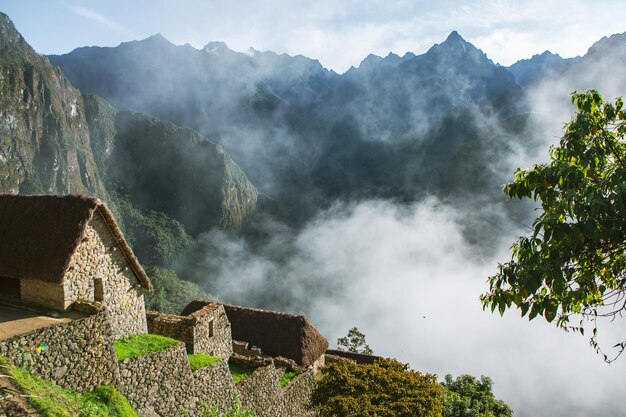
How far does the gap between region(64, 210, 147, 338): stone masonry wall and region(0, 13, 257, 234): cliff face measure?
202 feet

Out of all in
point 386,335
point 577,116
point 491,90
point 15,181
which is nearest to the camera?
point 577,116

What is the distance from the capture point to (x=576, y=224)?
450 cm

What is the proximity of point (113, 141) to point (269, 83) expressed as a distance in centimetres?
5363

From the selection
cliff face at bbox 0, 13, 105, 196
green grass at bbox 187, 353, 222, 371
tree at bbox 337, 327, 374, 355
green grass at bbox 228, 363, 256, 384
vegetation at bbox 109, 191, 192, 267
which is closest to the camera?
green grass at bbox 187, 353, 222, 371

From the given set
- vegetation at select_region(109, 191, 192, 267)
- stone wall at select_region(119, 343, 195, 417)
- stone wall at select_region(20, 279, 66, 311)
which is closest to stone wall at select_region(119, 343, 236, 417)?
stone wall at select_region(119, 343, 195, 417)

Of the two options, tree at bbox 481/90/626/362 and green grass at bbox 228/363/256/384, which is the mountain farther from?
tree at bbox 481/90/626/362

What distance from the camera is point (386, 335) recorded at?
238 ft

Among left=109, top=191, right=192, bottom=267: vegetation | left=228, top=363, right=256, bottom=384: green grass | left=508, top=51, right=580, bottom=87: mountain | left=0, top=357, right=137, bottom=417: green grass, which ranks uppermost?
left=508, top=51, right=580, bottom=87: mountain

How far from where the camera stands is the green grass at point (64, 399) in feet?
21.6

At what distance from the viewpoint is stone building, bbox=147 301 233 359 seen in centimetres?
1384

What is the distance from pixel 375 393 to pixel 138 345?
650 centimetres

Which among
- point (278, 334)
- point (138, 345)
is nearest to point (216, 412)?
point (138, 345)

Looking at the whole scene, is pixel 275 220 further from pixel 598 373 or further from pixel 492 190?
pixel 598 373

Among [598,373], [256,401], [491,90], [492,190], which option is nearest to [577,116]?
[256,401]
